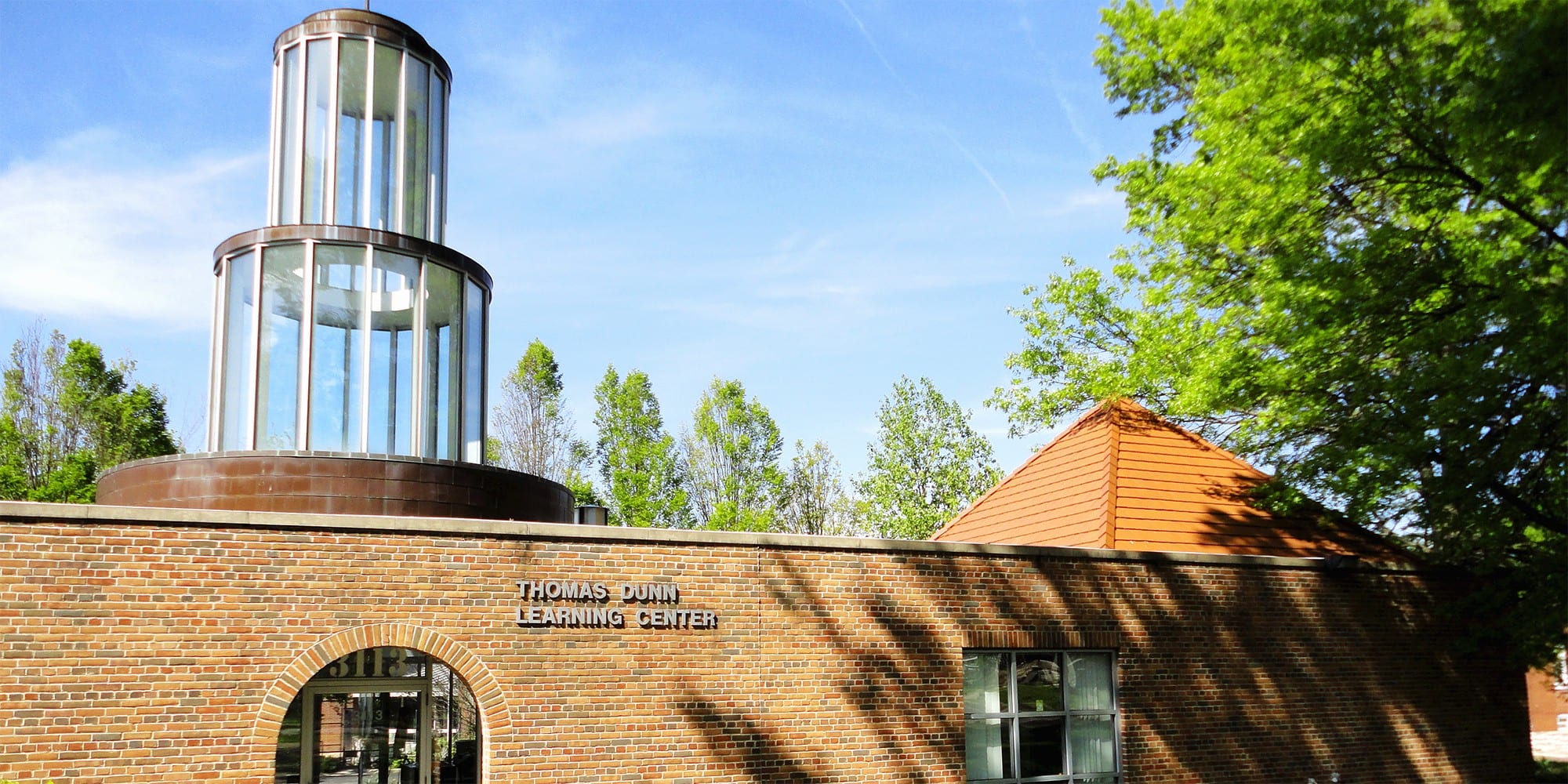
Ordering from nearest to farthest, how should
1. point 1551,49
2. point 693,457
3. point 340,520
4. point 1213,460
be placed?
point 1551,49 < point 340,520 < point 1213,460 < point 693,457

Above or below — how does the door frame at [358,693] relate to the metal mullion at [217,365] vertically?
below

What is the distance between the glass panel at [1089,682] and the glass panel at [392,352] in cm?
851

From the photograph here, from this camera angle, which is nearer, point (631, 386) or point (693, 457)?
point (631, 386)

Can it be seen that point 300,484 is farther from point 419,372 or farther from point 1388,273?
point 1388,273

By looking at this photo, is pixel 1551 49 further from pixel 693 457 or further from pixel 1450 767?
pixel 693 457

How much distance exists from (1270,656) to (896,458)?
27086mm

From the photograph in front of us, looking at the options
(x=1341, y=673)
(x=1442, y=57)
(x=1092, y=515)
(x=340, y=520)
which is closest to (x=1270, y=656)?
(x=1341, y=673)

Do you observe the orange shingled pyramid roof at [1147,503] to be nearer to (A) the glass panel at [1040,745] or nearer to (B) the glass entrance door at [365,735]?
(A) the glass panel at [1040,745]

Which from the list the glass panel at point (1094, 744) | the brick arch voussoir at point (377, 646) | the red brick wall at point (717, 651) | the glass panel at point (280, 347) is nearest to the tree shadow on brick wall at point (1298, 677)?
the red brick wall at point (717, 651)

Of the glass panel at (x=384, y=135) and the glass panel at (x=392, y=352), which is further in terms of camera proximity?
the glass panel at (x=384, y=135)

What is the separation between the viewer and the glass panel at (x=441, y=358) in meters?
15.3

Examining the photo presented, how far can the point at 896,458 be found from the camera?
42.0 m

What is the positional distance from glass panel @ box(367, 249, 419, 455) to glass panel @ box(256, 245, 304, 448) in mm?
876

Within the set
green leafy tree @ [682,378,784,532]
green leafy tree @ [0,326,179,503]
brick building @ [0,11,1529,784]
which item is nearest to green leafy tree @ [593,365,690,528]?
green leafy tree @ [682,378,784,532]
